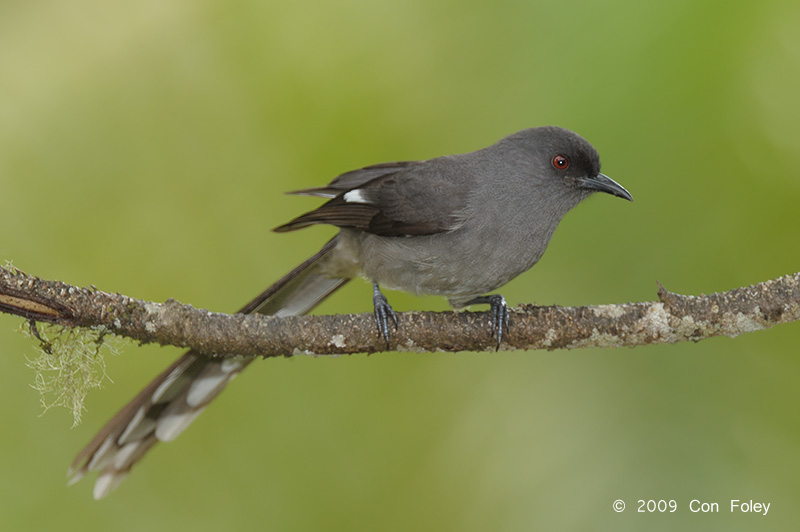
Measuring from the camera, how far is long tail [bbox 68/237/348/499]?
402 cm

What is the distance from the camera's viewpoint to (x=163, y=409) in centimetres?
415

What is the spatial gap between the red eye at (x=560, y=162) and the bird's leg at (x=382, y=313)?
1.32 meters

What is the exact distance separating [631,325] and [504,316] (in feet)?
2.04

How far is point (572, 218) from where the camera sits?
4.54 metres

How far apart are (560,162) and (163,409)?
277cm

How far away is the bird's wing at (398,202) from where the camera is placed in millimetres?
4164

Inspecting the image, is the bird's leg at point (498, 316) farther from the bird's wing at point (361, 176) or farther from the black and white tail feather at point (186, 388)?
the bird's wing at point (361, 176)

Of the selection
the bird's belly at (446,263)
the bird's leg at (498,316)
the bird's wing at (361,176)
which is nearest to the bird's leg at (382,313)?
the bird's belly at (446,263)

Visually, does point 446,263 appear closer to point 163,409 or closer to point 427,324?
point 427,324

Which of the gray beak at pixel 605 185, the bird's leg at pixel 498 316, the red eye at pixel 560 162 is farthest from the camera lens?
the red eye at pixel 560 162

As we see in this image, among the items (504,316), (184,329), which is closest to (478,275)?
(504,316)

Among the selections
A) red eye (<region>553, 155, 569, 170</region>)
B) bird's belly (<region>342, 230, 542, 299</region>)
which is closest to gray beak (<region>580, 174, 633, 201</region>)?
red eye (<region>553, 155, 569, 170</region>)

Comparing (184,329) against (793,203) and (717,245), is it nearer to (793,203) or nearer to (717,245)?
(717,245)

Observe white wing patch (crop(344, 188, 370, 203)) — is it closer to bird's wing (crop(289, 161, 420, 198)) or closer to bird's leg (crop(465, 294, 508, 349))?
bird's wing (crop(289, 161, 420, 198))
